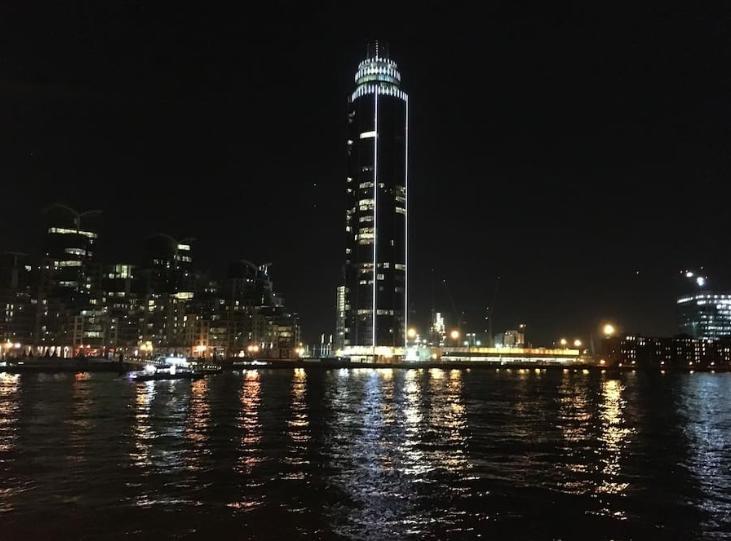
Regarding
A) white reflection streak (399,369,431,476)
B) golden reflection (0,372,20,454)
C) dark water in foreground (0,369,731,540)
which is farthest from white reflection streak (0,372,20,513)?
white reflection streak (399,369,431,476)

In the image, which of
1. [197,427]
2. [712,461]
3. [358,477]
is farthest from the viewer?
[197,427]

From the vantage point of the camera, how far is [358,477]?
25359 mm

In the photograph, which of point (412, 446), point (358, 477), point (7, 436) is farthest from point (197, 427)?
point (358, 477)

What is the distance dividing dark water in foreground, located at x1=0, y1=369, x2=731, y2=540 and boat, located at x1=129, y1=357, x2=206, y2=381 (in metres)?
65.6

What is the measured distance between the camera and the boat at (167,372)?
367ft

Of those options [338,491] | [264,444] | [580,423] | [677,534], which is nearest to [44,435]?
[264,444]

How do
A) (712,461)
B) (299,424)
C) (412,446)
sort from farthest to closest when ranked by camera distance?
(299,424) → (412,446) → (712,461)

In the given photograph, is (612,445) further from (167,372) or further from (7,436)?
(167,372)

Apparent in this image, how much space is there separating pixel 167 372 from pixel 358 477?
9768 cm

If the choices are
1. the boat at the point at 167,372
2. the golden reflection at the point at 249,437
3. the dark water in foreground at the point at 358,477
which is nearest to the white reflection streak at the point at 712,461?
the dark water in foreground at the point at 358,477

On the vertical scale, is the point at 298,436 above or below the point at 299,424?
below

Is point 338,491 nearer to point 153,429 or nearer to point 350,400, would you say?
point 153,429

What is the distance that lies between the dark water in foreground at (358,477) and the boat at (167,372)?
65.6m

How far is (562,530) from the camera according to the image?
1850cm
